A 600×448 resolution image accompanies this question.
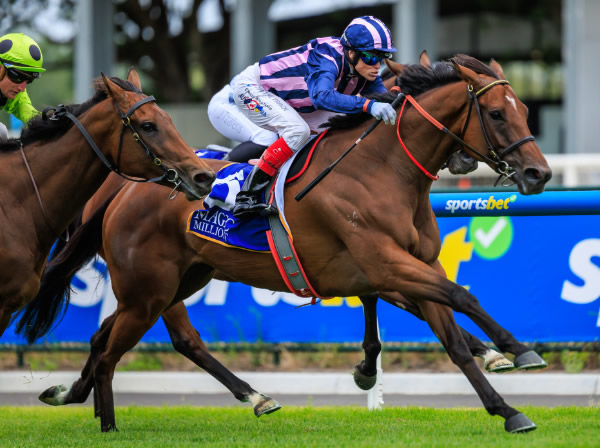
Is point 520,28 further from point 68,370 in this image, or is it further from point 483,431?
point 483,431

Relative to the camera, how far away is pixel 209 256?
20.1 ft

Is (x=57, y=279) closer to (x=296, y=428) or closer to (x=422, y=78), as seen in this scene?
(x=296, y=428)

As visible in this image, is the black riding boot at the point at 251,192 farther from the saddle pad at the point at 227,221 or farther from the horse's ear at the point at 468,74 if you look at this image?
the horse's ear at the point at 468,74

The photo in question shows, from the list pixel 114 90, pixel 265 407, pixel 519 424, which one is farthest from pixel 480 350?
pixel 114 90

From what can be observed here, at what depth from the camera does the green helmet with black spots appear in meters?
5.58

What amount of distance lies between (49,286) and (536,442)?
3.41 metres

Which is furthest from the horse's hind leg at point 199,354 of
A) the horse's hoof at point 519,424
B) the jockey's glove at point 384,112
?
the jockey's glove at point 384,112

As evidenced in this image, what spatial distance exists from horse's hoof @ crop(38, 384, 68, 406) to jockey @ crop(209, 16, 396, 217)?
1.85 metres

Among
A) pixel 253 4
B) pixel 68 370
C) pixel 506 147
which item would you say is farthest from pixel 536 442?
pixel 253 4

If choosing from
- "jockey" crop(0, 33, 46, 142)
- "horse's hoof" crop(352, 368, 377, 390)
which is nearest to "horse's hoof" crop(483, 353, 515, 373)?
"horse's hoof" crop(352, 368, 377, 390)

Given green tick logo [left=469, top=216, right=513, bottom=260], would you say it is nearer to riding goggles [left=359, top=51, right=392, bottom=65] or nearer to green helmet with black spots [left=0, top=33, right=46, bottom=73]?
riding goggles [left=359, top=51, right=392, bottom=65]

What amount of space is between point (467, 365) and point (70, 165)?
2452 millimetres

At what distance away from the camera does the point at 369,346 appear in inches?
250

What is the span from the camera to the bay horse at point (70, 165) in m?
5.38
